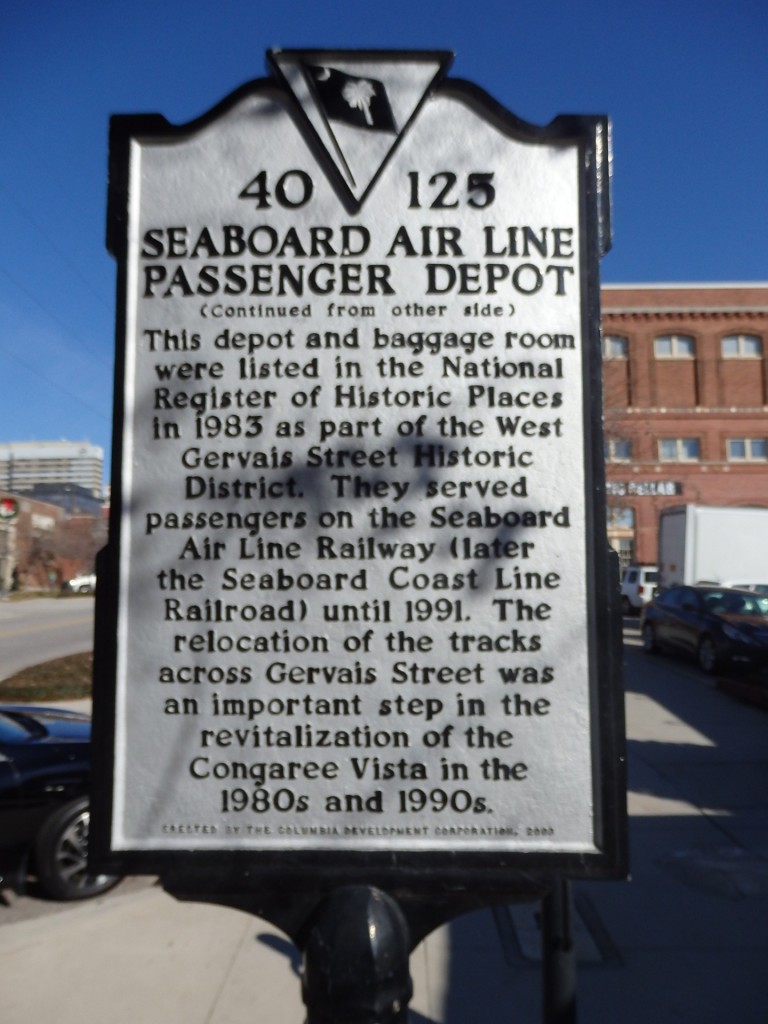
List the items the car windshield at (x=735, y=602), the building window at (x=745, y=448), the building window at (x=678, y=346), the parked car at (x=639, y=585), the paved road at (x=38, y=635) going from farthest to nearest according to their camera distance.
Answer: the building window at (x=678, y=346)
the building window at (x=745, y=448)
the parked car at (x=639, y=585)
the paved road at (x=38, y=635)
the car windshield at (x=735, y=602)

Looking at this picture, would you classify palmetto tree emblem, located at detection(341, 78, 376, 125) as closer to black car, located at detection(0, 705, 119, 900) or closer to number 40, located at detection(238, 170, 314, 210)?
number 40, located at detection(238, 170, 314, 210)

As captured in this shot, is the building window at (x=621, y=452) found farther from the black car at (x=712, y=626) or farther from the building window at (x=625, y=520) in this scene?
the black car at (x=712, y=626)

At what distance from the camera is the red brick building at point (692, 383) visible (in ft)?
133

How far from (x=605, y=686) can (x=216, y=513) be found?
1.01 meters

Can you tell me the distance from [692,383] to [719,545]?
21.5 metres

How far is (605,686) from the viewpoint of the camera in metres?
1.94

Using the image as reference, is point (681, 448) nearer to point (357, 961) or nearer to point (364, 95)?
point (364, 95)

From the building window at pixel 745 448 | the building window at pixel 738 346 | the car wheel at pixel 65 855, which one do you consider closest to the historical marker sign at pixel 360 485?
the car wheel at pixel 65 855

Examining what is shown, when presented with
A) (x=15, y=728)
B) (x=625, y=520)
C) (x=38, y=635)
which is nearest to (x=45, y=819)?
(x=15, y=728)

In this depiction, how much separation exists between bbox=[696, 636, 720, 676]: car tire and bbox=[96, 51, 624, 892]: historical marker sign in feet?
47.0

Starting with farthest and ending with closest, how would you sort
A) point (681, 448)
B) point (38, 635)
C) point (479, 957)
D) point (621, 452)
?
point (681, 448), point (621, 452), point (38, 635), point (479, 957)

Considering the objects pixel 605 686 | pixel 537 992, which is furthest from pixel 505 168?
pixel 537 992

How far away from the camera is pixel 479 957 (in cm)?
434

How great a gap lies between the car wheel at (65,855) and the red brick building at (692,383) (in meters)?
37.1
